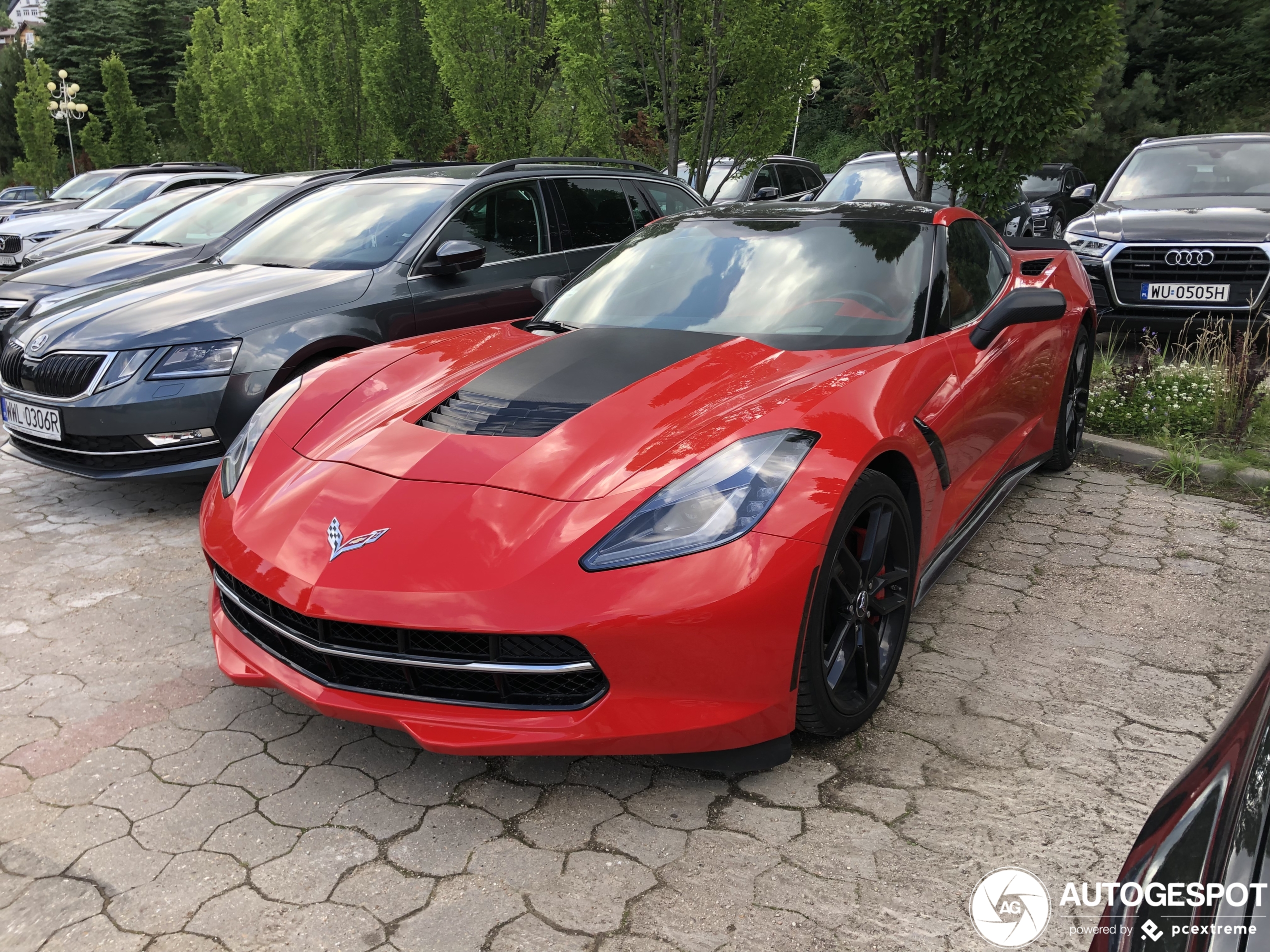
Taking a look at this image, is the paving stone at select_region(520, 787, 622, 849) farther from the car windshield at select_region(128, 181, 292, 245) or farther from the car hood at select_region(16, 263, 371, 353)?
the car windshield at select_region(128, 181, 292, 245)

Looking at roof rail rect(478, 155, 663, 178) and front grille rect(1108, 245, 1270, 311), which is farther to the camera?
front grille rect(1108, 245, 1270, 311)

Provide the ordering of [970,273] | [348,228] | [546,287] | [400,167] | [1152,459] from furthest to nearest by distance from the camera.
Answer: [400,167]
[348,228]
[1152,459]
[546,287]
[970,273]

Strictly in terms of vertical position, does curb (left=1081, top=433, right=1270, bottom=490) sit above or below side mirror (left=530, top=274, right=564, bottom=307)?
below

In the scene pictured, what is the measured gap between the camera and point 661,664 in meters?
2.31

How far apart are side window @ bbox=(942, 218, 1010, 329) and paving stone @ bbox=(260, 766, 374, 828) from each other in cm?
246

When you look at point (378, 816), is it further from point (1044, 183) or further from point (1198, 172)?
point (1044, 183)

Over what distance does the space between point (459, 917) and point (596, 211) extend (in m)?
5.07

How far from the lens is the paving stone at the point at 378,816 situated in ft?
8.07

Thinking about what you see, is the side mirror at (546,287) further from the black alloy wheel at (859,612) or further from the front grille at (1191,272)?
the front grille at (1191,272)

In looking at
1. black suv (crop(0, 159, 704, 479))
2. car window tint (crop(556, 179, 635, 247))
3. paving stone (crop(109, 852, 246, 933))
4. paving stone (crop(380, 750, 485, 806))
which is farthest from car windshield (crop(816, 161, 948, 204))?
paving stone (crop(109, 852, 246, 933))

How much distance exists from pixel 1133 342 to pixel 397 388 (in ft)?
24.8

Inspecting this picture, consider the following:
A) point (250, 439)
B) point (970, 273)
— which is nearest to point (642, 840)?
point (250, 439)

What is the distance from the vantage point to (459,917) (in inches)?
84.9

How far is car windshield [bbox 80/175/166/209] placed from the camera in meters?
13.2
